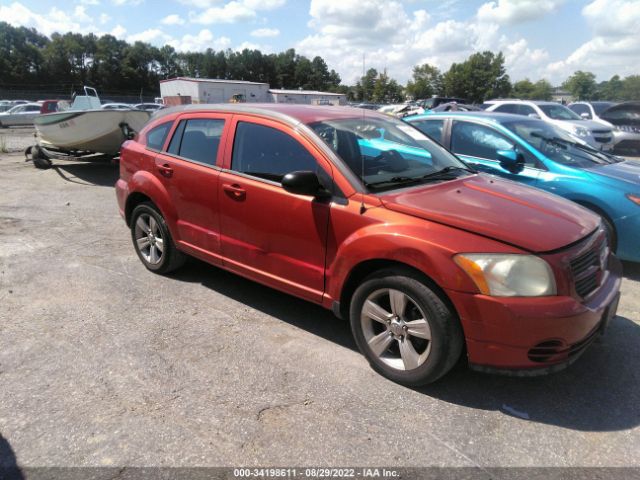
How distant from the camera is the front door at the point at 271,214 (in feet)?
11.0

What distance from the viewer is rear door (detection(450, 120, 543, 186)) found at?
18.1 feet

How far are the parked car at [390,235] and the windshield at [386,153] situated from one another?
0.05ft

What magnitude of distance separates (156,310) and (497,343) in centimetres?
287

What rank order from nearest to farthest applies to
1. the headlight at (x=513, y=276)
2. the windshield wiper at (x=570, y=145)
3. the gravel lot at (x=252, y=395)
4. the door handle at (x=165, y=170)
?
the gravel lot at (x=252, y=395) → the headlight at (x=513, y=276) → the door handle at (x=165, y=170) → the windshield wiper at (x=570, y=145)

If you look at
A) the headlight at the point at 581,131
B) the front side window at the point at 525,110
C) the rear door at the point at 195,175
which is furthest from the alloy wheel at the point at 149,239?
the front side window at the point at 525,110

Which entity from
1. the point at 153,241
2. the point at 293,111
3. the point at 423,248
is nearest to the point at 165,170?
the point at 153,241

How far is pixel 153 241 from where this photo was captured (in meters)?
4.88

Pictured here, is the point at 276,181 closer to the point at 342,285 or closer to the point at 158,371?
the point at 342,285

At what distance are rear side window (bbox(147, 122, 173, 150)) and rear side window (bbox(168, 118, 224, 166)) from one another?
0.18 m

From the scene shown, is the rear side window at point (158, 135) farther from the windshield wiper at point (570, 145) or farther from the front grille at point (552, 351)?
the windshield wiper at point (570, 145)

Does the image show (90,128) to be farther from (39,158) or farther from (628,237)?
(628,237)

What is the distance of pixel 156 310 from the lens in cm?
413

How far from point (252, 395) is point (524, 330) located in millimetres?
1671

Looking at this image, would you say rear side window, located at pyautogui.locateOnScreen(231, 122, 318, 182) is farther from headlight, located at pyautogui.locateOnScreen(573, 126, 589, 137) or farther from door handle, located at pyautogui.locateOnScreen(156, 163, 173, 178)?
headlight, located at pyautogui.locateOnScreen(573, 126, 589, 137)
